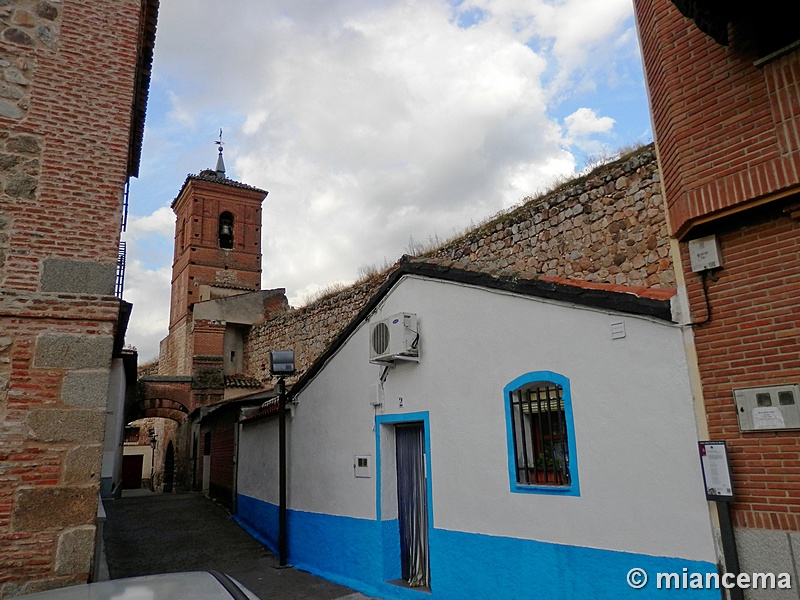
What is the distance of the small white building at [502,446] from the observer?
4184mm

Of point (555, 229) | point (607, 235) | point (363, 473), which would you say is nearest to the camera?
point (363, 473)

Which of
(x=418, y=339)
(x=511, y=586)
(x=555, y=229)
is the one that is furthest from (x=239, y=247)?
(x=511, y=586)

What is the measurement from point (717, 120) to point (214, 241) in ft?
80.7

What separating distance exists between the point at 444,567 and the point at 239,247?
2318 centimetres

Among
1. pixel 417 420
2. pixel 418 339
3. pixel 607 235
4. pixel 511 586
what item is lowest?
pixel 511 586

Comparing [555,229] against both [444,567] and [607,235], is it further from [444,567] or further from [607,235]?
[444,567]

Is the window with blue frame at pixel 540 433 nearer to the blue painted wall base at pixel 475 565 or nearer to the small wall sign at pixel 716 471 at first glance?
the blue painted wall base at pixel 475 565

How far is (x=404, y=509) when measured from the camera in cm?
684

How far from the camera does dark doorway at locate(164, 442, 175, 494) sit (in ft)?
75.0

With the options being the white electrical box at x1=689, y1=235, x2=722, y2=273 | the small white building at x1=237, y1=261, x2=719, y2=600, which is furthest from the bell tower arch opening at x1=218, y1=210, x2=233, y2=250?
the white electrical box at x1=689, y1=235, x2=722, y2=273

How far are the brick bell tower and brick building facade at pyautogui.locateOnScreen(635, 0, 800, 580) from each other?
2294cm

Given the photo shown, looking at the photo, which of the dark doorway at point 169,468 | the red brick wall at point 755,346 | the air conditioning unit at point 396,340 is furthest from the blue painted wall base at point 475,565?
the dark doorway at point 169,468
